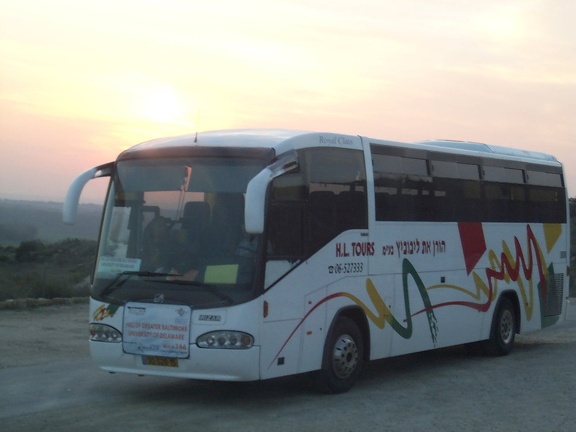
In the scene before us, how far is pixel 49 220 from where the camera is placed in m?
117

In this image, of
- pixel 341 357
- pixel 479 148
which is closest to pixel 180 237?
pixel 341 357

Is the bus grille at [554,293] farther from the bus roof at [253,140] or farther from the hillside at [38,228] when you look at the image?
the hillside at [38,228]

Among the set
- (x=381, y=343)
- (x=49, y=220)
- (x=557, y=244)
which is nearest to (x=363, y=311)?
(x=381, y=343)

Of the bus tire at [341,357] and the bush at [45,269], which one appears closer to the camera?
the bus tire at [341,357]

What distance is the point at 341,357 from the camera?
476 inches

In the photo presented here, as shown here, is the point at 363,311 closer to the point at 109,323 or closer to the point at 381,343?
the point at 381,343

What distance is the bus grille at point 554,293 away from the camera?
18141 mm

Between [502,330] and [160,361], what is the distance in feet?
25.6

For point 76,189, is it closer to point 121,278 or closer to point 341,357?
point 121,278

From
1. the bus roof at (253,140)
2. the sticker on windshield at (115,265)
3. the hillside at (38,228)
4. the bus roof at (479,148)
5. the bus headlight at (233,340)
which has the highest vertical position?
the hillside at (38,228)

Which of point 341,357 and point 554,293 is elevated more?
point 554,293

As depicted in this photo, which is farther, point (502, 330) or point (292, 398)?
point (502, 330)

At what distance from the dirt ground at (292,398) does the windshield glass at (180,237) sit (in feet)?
4.29

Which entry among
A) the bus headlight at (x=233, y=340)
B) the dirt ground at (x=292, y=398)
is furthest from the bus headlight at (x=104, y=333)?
the bus headlight at (x=233, y=340)
